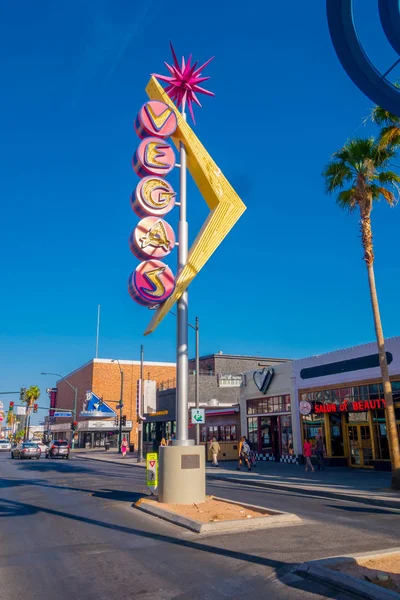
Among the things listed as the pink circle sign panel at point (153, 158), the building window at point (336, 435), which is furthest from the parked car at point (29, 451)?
the pink circle sign panel at point (153, 158)

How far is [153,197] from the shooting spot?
49.6ft

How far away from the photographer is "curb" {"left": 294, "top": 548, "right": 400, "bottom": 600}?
216 inches

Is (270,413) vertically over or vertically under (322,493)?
over

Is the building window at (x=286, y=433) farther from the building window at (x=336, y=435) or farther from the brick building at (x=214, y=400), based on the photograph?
the brick building at (x=214, y=400)

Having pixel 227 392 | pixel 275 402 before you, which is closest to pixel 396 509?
pixel 275 402

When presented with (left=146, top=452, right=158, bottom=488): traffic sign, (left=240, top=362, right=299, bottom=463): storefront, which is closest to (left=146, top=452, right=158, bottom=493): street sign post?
(left=146, top=452, right=158, bottom=488): traffic sign

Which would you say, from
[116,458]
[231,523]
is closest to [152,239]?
[231,523]

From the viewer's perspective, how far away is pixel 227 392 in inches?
1816

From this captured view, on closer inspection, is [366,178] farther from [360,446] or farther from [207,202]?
[360,446]

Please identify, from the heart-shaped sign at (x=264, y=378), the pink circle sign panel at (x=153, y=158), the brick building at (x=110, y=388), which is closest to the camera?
the pink circle sign panel at (x=153, y=158)

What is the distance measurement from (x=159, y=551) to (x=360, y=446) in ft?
62.6

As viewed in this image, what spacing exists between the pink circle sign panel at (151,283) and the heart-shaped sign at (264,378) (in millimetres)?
18578

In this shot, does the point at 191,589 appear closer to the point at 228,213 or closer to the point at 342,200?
the point at 228,213

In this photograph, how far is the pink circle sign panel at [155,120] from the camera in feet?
51.5
